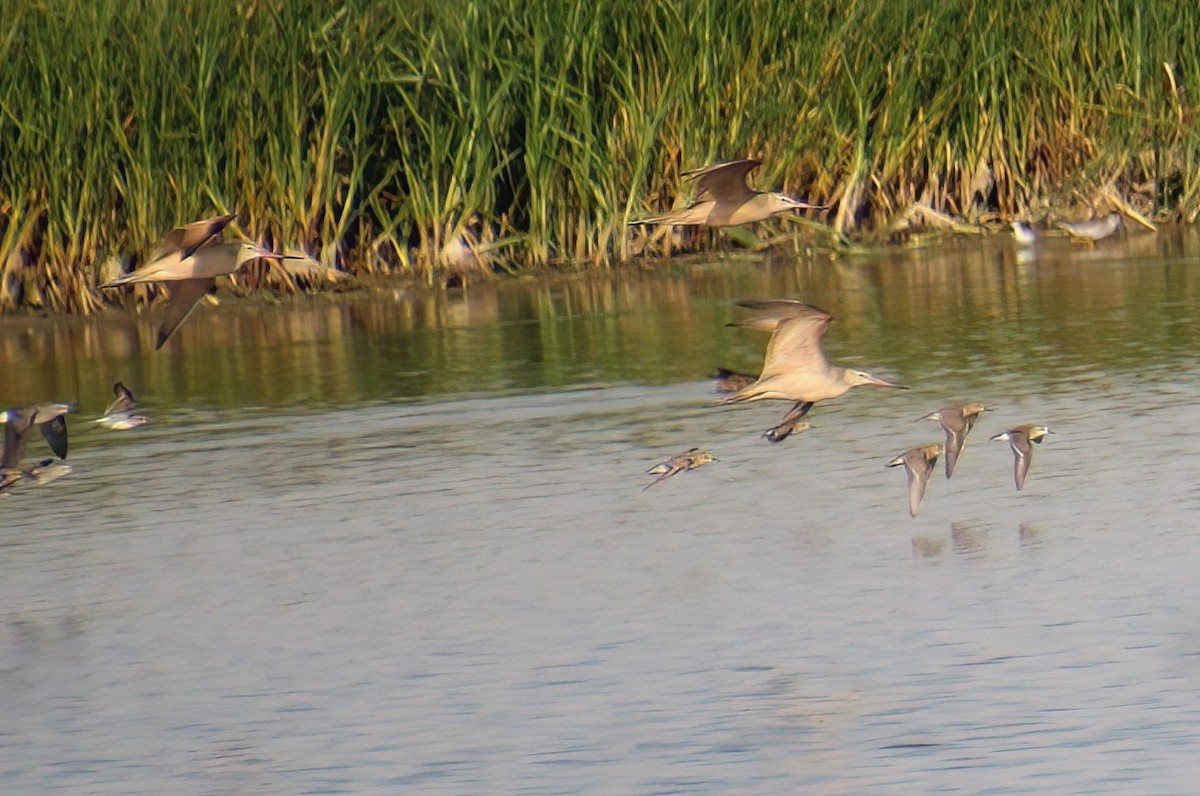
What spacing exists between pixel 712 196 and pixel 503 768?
404cm

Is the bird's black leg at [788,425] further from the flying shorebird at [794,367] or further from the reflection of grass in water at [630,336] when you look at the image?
the reflection of grass in water at [630,336]

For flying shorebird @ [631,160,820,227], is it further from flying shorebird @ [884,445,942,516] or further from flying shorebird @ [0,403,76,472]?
flying shorebird @ [0,403,76,472]

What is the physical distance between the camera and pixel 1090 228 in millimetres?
14062

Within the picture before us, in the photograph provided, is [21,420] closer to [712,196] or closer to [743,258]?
[712,196]

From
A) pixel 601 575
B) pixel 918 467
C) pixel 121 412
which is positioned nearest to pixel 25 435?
pixel 121 412

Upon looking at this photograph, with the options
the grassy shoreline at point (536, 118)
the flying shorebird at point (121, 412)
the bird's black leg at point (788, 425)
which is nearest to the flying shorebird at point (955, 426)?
the bird's black leg at point (788, 425)

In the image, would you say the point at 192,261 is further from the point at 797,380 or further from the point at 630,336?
the point at 630,336

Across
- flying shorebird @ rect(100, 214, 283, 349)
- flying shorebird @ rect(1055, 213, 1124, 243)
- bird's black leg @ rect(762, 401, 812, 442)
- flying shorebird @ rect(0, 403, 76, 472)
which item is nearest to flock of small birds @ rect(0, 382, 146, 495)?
flying shorebird @ rect(0, 403, 76, 472)

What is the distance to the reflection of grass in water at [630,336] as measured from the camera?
9711 mm

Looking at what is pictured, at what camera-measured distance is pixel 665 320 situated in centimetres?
1148

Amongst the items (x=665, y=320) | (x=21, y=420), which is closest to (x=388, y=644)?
(x=21, y=420)

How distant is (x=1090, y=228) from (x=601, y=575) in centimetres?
827

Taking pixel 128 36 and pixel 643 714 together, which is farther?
pixel 128 36

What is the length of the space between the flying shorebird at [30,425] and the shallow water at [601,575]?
0.66 feet
